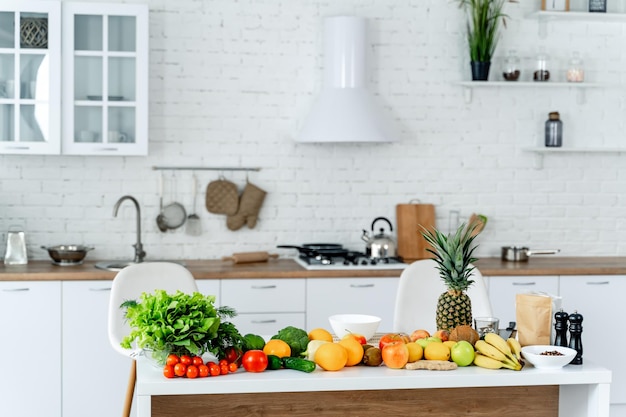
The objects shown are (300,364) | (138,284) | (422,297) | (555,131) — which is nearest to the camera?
(300,364)

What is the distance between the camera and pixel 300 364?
9.53 ft

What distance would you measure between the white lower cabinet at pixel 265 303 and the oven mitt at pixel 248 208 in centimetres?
66

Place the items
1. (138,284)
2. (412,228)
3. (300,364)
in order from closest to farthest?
(300,364), (138,284), (412,228)

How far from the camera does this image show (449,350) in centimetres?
306

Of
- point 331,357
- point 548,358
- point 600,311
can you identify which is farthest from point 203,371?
point 600,311

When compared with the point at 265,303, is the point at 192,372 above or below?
above

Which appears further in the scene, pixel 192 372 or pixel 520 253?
pixel 520 253

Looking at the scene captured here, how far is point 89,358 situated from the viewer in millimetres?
5012

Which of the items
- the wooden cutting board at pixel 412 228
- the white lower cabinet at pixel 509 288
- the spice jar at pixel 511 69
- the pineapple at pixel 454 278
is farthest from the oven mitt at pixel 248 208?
the pineapple at pixel 454 278

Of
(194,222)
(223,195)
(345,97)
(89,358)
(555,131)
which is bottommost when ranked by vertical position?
(89,358)

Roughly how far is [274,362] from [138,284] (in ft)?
4.25

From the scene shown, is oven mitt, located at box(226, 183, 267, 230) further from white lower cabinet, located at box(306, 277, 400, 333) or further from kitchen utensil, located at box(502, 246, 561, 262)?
kitchen utensil, located at box(502, 246, 561, 262)

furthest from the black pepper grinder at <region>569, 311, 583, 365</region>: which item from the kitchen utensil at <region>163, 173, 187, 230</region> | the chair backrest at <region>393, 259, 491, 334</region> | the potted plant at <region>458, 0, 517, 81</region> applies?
the kitchen utensil at <region>163, 173, 187, 230</region>

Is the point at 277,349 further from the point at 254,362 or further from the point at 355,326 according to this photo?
the point at 355,326
